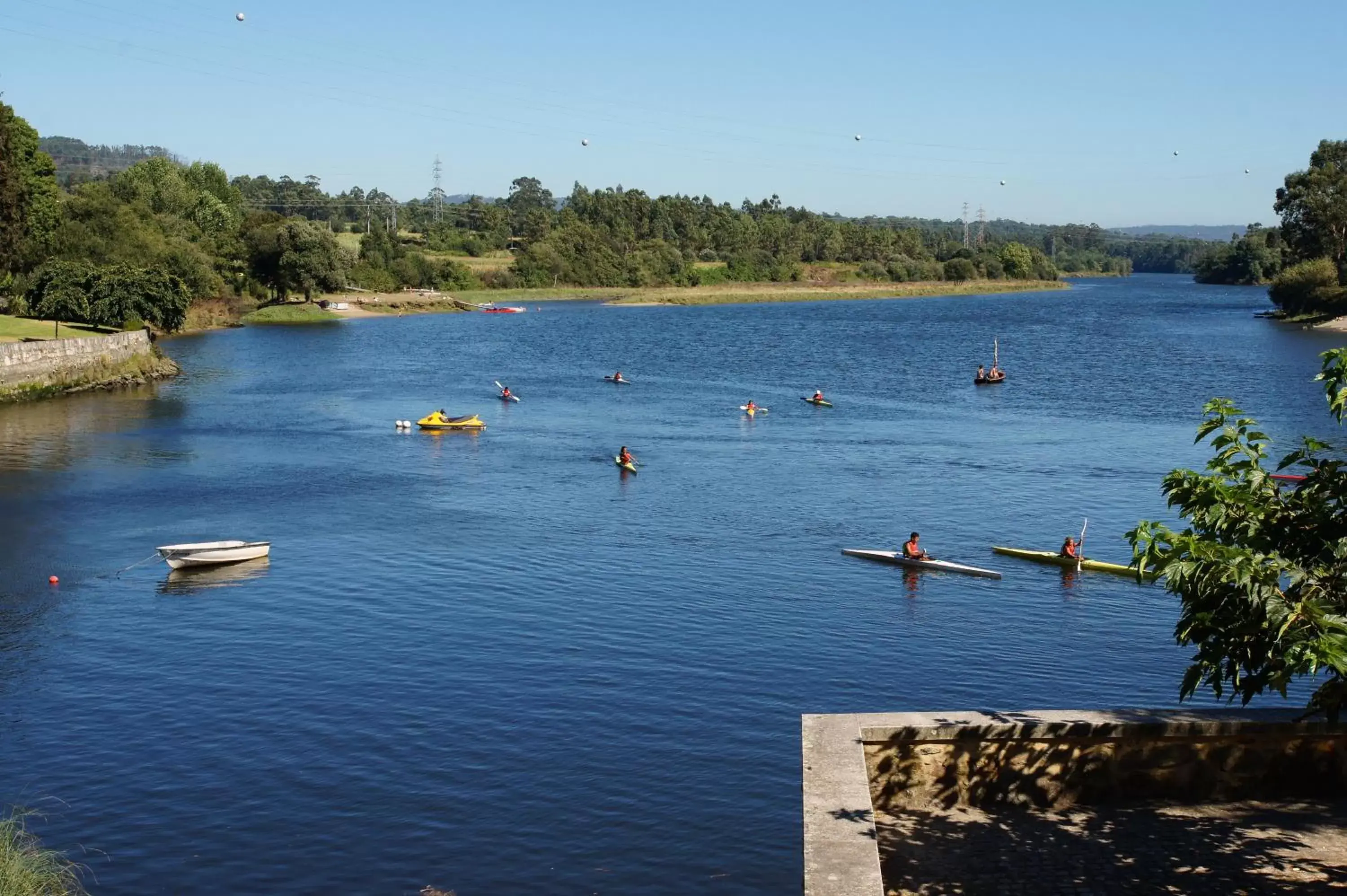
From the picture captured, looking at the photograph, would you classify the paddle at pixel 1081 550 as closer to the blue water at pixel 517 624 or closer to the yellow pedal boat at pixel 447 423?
the blue water at pixel 517 624

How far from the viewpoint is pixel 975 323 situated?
167750 mm

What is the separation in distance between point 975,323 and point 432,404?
10317 cm

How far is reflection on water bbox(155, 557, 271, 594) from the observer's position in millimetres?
37188

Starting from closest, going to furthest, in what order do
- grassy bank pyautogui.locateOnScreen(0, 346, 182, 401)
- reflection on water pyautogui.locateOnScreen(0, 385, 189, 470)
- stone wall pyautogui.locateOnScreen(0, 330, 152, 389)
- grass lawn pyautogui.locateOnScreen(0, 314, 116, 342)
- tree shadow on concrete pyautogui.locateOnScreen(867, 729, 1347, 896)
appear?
tree shadow on concrete pyautogui.locateOnScreen(867, 729, 1347, 896) < reflection on water pyautogui.locateOnScreen(0, 385, 189, 470) < stone wall pyautogui.locateOnScreen(0, 330, 152, 389) < grassy bank pyautogui.locateOnScreen(0, 346, 182, 401) < grass lawn pyautogui.locateOnScreen(0, 314, 116, 342)

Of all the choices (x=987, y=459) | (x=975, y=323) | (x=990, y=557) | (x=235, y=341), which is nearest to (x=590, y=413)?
(x=987, y=459)

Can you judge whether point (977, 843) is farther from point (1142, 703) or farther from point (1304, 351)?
point (1304, 351)

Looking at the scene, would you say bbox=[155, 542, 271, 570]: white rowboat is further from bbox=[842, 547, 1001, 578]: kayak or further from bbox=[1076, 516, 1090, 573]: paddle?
bbox=[1076, 516, 1090, 573]: paddle

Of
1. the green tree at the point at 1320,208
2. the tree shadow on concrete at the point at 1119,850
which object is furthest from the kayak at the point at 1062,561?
the green tree at the point at 1320,208

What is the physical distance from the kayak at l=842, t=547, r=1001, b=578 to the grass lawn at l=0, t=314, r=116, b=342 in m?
61.8

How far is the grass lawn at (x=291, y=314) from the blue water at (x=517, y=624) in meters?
72.1

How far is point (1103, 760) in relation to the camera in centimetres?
1477

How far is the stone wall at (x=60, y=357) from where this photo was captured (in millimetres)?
74438

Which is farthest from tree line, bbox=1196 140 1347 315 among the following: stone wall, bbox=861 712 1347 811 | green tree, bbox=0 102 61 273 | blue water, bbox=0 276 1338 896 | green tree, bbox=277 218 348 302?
stone wall, bbox=861 712 1347 811

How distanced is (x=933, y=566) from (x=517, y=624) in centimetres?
1297
